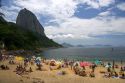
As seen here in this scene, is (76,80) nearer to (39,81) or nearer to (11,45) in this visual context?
(39,81)

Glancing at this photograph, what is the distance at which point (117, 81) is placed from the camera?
29.0 m

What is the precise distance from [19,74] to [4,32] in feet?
201

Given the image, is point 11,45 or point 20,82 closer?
point 20,82

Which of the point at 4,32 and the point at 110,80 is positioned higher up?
the point at 4,32

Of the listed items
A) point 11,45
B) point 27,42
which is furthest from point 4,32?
point 27,42

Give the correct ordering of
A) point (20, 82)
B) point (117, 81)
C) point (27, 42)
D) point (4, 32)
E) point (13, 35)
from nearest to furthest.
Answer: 1. point (20, 82)
2. point (117, 81)
3. point (4, 32)
4. point (13, 35)
5. point (27, 42)

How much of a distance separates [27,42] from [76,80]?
316 feet

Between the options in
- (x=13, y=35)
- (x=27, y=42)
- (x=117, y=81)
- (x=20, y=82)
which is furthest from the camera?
(x=27, y=42)

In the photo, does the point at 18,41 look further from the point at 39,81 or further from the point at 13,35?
the point at 39,81

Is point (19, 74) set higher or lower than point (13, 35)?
lower

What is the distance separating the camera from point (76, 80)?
29484 millimetres

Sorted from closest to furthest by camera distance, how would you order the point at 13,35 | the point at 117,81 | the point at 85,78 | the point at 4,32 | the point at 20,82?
the point at 20,82 → the point at 117,81 → the point at 85,78 → the point at 4,32 → the point at 13,35

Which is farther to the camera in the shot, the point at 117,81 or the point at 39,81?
the point at 117,81

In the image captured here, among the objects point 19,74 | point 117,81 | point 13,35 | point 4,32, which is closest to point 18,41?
point 13,35
